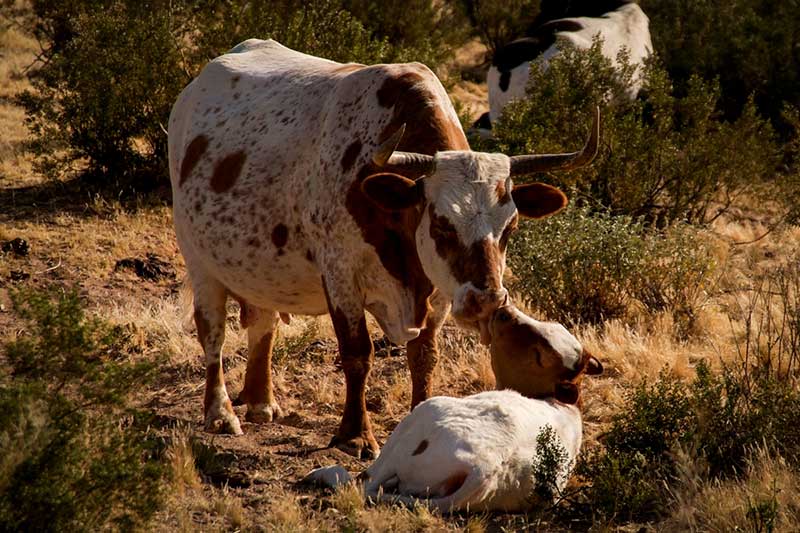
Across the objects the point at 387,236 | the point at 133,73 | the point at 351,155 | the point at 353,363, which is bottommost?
the point at 133,73

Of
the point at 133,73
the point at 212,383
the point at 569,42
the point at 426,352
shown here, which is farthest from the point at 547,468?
the point at 569,42

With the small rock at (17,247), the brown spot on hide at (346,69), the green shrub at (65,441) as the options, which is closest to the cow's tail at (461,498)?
the green shrub at (65,441)

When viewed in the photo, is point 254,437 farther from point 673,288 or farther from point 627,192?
point 627,192

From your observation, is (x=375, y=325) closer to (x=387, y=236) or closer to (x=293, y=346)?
(x=293, y=346)

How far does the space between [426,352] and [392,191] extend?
1.16m

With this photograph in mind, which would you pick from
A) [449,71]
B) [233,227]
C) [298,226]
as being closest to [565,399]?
[298,226]

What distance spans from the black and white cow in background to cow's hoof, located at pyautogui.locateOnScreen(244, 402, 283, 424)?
7.59 meters

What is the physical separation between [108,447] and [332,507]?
1195mm

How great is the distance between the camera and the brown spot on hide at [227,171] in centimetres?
→ 716

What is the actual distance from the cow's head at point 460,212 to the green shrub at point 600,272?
2.82 meters

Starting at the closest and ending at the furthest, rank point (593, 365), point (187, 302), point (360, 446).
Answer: point (593, 365), point (360, 446), point (187, 302)

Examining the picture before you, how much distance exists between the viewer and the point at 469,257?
226 inches

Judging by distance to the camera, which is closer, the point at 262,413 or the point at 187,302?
the point at 262,413

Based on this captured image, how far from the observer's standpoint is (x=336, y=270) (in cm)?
639
